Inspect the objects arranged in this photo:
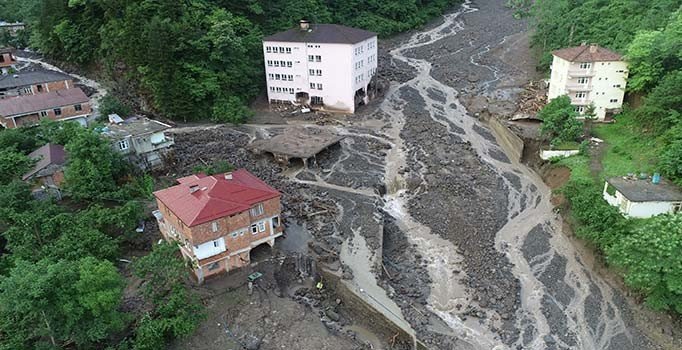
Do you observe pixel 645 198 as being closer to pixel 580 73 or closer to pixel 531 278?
pixel 531 278

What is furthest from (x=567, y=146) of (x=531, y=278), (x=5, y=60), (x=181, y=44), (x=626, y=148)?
(x=5, y=60)

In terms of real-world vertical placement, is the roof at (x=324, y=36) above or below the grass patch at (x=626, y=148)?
above

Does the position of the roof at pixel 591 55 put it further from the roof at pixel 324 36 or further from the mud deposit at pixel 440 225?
the roof at pixel 324 36

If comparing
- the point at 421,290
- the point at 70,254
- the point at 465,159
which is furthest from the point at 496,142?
the point at 70,254

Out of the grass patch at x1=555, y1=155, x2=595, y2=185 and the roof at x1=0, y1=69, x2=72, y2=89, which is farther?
the roof at x1=0, y1=69, x2=72, y2=89

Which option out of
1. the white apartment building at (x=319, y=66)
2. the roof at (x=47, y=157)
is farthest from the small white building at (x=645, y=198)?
the roof at (x=47, y=157)

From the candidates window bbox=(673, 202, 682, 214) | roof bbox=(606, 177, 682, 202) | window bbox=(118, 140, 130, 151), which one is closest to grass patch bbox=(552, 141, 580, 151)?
roof bbox=(606, 177, 682, 202)

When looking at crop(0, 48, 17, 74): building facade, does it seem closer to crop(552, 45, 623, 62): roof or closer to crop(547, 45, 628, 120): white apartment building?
crop(547, 45, 628, 120): white apartment building
